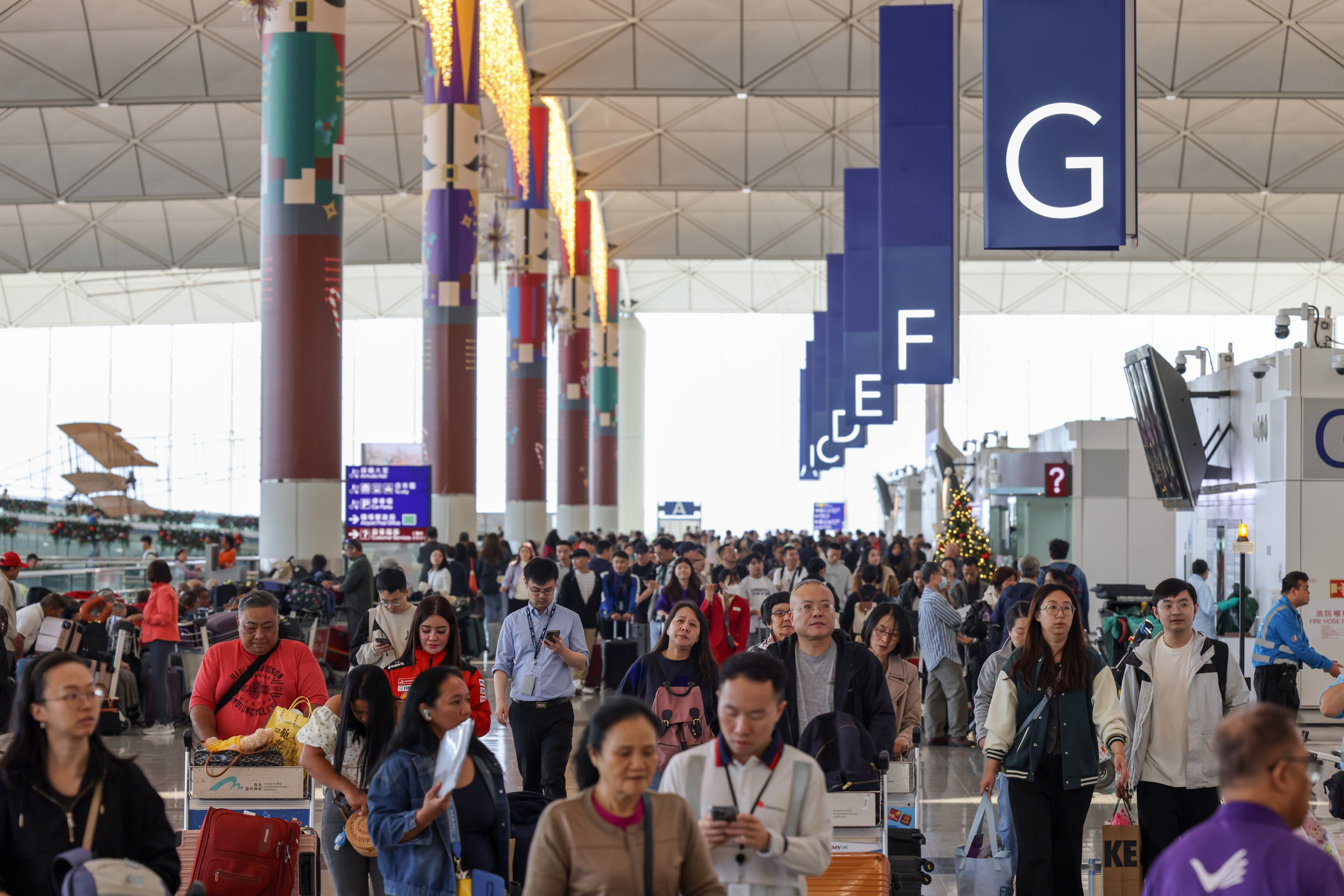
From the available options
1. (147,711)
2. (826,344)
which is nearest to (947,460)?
(826,344)

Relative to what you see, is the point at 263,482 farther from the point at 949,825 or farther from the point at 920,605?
the point at 949,825

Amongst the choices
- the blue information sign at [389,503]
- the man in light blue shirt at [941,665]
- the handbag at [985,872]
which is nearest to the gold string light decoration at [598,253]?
the blue information sign at [389,503]

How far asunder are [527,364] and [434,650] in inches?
987

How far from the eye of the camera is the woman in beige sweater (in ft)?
11.3

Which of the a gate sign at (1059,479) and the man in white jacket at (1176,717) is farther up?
the a gate sign at (1059,479)

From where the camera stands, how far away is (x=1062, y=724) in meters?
5.82

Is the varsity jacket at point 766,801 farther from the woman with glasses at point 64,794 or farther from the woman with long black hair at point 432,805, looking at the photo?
the woman with glasses at point 64,794

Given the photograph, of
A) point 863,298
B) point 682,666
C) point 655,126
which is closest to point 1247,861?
point 682,666

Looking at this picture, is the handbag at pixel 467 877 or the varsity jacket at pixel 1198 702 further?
the varsity jacket at pixel 1198 702

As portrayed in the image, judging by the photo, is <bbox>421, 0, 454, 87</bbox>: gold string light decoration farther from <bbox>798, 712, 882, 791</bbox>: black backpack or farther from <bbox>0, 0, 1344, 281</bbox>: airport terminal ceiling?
<bbox>798, 712, 882, 791</bbox>: black backpack

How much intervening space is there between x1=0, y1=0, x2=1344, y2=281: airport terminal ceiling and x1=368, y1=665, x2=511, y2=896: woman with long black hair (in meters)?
22.4

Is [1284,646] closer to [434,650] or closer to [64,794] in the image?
[434,650]

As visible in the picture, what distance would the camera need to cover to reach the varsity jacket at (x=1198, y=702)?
6012mm

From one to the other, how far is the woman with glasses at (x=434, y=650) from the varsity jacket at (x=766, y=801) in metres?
2.26
